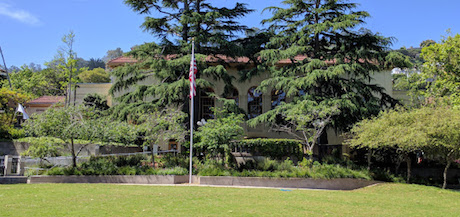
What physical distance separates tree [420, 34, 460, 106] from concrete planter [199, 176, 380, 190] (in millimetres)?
9936

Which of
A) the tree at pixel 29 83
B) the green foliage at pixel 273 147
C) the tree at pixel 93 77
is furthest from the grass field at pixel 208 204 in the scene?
the tree at pixel 93 77

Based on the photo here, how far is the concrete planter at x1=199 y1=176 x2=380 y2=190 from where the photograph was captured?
61.2 ft

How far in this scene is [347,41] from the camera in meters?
25.6

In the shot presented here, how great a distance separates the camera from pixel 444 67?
24969 mm

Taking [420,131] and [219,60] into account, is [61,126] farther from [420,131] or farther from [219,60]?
[420,131]

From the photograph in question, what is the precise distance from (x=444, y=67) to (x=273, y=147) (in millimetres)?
12959

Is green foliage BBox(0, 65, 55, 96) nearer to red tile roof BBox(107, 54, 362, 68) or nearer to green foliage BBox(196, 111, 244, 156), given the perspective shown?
red tile roof BBox(107, 54, 362, 68)

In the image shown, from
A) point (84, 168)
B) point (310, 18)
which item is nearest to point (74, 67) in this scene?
point (84, 168)

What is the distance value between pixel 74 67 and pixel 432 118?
33087 mm

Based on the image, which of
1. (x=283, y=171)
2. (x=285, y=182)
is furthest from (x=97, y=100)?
(x=285, y=182)

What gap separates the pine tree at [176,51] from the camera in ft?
78.8

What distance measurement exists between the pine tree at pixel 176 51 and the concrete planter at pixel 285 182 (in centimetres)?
697

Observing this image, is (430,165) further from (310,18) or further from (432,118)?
(310,18)

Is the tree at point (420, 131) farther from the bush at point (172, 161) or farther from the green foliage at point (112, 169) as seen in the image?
the green foliage at point (112, 169)
